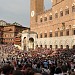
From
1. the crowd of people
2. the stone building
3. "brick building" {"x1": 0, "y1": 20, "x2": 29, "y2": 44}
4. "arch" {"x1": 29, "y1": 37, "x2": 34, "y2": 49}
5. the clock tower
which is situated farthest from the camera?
"brick building" {"x1": 0, "y1": 20, "x2": 29, "y2": 44}

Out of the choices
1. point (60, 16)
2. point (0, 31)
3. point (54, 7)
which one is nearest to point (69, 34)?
point (60, 16)

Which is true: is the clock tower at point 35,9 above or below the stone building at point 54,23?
above

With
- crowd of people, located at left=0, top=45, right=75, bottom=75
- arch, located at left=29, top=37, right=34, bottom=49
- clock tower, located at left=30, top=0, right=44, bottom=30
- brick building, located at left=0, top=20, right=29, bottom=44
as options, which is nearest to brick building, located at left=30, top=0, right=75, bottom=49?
clock tower, located at left=30, top=0, right=44, bottom=30

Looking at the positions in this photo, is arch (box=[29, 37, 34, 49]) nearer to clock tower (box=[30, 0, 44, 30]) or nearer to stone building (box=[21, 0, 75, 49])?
stone building (box=[21, 0, 75, 49])

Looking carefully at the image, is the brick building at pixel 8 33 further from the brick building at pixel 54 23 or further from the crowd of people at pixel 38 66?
the crowd of people at pixel 38 66

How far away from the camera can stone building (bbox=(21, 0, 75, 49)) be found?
4878cm

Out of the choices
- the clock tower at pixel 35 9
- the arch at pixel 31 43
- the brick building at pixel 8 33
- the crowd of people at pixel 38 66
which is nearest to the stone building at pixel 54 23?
the clock tower at pixel 35 9

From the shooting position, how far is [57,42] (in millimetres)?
53812

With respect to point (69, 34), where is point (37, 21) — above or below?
above

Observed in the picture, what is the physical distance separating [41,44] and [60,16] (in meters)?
10.9

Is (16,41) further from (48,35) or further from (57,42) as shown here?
(57,42)

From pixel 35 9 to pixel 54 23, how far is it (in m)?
14.0

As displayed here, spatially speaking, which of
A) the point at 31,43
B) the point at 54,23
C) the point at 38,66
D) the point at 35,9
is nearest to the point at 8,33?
the point at 31,43

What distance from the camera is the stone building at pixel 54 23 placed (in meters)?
48.8
